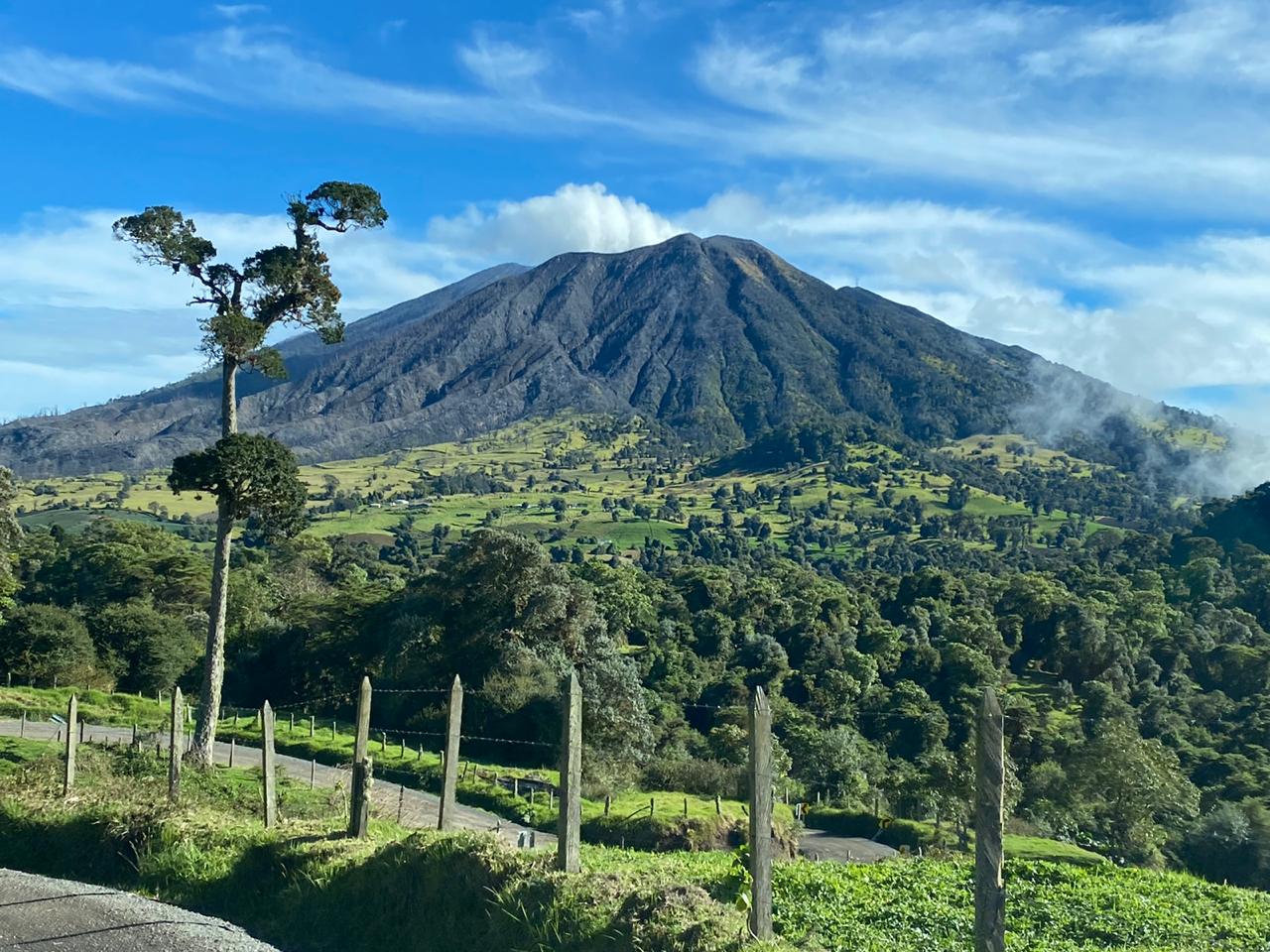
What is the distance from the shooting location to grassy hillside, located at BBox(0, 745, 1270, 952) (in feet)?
25.3

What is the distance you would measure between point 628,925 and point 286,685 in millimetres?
42016

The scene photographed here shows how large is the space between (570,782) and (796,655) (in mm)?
62526

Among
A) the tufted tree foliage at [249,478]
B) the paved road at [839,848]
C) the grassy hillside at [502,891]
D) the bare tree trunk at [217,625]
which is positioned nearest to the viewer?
the grassy hillside at [502,891]

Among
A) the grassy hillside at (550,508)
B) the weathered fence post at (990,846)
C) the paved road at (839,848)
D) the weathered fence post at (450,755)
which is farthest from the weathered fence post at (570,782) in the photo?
the grassy hillside at (550,508)

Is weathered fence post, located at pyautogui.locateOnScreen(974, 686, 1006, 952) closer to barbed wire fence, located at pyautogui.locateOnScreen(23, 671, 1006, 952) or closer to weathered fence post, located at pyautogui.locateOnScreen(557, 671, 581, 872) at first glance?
barbed wire fence, located at pyautogui.locateOnScreen(23, 671, 1006, 952)

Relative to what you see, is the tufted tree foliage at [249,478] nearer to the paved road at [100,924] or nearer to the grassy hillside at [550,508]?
the paved road at [100,924]

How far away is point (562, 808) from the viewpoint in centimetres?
823

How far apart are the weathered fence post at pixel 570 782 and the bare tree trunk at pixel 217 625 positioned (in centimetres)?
1273

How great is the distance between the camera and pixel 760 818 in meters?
7.10

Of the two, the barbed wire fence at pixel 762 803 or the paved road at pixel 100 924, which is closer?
the barbed wire fence at pixel 762 803

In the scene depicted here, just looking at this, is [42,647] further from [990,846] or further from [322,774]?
[990,846]

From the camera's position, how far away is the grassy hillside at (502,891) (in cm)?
770

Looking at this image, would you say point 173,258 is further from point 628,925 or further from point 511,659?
point 511,659

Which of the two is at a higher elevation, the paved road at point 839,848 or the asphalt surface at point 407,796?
the asphalt surface at point 407,796
